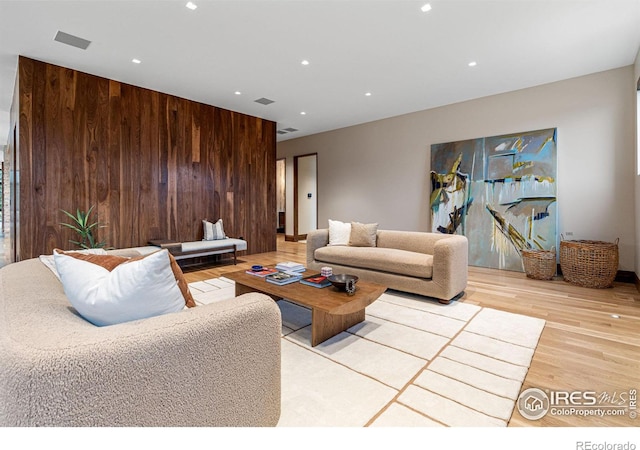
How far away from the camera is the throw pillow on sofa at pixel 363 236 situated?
3980 millimetres

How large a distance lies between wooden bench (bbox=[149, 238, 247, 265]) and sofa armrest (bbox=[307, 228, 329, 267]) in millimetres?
1613

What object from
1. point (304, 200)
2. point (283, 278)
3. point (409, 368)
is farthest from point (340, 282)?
point (304, 200)

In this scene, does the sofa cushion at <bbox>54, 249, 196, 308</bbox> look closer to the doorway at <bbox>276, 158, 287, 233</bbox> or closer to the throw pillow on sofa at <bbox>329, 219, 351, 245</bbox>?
the throw pillow on sofa at <bbox>329, 219, 351, 245</bbox>

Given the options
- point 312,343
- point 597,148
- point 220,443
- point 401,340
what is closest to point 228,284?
point 312,343

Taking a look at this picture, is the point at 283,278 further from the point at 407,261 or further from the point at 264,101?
the point at 264,101

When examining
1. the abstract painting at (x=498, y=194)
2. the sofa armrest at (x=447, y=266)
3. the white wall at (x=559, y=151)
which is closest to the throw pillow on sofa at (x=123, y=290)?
the sofa armrest at (x=447, y=266)

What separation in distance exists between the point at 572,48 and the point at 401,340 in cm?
386

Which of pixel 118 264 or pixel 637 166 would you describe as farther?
pixel 637 166

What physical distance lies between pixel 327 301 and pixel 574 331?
2.04 metres

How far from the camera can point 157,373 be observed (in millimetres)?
801

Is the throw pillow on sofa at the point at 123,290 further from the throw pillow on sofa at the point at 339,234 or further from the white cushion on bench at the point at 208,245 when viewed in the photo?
the white cushion on bench at the point at 208,245

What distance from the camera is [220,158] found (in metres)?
5.50

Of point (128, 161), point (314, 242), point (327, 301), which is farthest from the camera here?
point (128, 161)

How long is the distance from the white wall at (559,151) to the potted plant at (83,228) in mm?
4709
